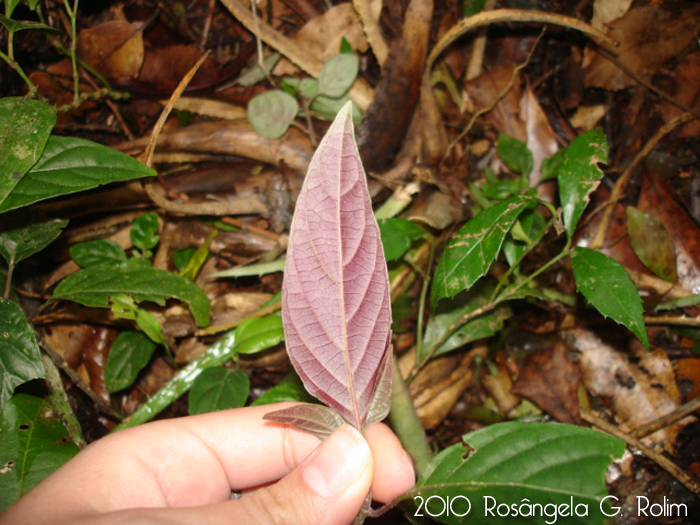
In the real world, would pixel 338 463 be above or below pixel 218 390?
above

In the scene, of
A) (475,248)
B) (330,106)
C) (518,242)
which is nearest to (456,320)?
(518,242)

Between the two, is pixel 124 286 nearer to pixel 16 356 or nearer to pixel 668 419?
pixel 16 356

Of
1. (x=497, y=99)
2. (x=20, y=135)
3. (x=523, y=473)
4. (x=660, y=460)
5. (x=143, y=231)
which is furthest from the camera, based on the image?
(x=497, y=99)

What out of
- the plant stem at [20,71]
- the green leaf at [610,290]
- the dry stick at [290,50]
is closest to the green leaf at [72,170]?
the plant stem at [20,71]

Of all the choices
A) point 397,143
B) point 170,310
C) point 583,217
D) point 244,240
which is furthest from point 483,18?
point 170,310

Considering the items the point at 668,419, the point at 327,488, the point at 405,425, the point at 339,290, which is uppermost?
the point at 339,290

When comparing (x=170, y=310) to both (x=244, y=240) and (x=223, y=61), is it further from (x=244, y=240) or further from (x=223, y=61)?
(x=223, y=61)
